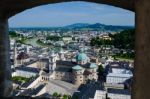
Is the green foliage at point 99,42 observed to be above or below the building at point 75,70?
above

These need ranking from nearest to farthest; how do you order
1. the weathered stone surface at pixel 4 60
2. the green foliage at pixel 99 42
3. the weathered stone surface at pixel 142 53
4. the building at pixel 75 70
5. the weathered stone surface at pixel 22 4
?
1. the weathered stone surface at pixel 142 53
2. the weathered stone surface at pixel 22 4
3. the weathered stone surface at pixel 4 60
4. the building at pixel 75 70
5. the green foliage at pixel 99 42

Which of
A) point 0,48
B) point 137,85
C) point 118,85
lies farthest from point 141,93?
point 118,85

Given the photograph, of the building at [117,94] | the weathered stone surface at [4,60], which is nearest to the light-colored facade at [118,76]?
the building at [117,94]

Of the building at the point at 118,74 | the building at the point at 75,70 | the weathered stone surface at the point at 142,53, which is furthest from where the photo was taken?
the building at the point at 75,70

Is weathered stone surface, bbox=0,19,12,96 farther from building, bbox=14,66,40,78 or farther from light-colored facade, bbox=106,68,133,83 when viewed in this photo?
building, bbox=14,66,40,78

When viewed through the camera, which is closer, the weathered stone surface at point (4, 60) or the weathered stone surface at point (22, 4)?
the weathered stone surface at point (22, 4)

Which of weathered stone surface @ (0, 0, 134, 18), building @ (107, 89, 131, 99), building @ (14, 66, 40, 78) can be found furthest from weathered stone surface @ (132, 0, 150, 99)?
building @ (14, 66, 40, 78)

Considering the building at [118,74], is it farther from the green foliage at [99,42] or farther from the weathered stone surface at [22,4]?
the weathered stone surface at [22,4]

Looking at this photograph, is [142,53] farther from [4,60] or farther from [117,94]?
[117,94]

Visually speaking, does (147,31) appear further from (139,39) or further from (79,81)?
(79,81)

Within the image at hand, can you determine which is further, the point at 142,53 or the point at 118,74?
the point at 118,74

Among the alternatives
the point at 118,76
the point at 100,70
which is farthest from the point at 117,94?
the point at 100,70

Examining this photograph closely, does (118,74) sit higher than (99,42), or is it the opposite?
(99,42)
